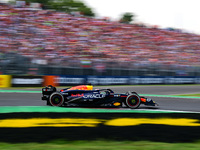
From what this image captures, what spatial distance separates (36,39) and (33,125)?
14895 mm

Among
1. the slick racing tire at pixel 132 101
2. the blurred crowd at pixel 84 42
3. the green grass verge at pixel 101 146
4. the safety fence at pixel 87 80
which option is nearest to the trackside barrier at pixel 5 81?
the safety fence at pixel 87 80

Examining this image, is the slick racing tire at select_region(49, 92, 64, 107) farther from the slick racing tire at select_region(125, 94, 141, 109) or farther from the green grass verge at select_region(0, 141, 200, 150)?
the green grass verge at select_region(0, 141, 200, 150)

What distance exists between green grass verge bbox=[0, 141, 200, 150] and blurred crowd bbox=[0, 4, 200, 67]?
1316 centimetres

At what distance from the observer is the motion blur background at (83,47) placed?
18.2 metres

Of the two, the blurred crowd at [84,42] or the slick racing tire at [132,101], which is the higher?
the blurred crowd at [84,42]

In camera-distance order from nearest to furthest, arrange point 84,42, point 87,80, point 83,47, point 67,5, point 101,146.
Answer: point 101,146
point 87,80
point 83,47
point 84,42
point 67,5

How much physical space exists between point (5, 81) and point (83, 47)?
278 inches

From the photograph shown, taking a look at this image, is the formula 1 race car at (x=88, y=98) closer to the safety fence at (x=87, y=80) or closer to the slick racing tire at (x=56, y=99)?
the slick racing tire at (x=56, y=99)

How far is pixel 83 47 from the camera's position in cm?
2144

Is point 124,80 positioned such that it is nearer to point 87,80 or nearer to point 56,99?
point 87,80

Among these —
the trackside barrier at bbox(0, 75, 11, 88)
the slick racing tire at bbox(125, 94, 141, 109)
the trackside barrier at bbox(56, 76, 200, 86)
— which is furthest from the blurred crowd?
the slick racing tire at bbox(125, 94, 141, 109)

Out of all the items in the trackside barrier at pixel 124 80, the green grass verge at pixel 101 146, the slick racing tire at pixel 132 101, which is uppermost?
the trackside barrier at pixel 124 80

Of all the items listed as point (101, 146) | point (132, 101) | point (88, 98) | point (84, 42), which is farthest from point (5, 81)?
point (101, 146)

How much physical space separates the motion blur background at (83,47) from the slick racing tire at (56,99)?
810 cm
